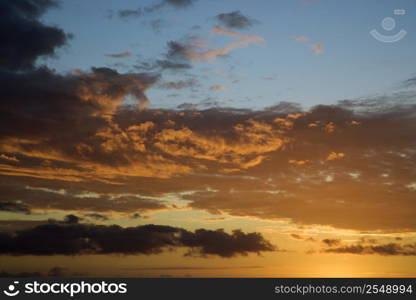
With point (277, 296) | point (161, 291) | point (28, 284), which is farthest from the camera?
point (161, 291)

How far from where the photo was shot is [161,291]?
4961 inches

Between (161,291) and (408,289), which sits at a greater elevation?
(161,291)

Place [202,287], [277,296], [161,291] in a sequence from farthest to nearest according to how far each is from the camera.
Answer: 1. [202,287]
2. [161,291]
3. [277,296]

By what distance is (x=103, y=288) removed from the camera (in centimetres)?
9556

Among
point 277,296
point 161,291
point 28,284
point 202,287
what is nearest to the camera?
point 28,284

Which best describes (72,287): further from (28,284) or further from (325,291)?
(325,291)

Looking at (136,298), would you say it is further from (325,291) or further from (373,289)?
(373,289)

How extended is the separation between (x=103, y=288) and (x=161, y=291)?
106 ft

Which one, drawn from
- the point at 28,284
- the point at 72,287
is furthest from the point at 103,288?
the point at 28,284

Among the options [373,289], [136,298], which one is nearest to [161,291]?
[136,298]

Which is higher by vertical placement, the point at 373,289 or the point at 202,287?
the point at 202,287

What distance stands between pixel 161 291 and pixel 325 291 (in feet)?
149

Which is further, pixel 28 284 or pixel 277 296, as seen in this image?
pixel 277 296

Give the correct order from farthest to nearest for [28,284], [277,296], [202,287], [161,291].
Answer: [202,287], [161,291], [277,296], [28,284]
